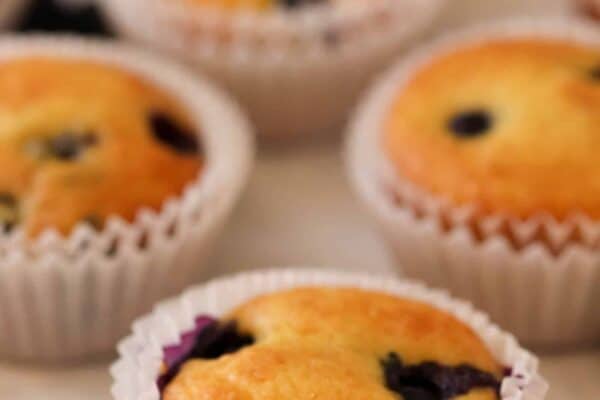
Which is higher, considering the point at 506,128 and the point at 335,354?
Result: the point at 506,128

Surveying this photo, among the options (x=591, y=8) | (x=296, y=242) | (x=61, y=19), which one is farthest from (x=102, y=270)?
(x=591, y=8)

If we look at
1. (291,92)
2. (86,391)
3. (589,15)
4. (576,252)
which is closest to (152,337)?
(86,391)

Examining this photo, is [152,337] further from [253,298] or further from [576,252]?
[576,252]

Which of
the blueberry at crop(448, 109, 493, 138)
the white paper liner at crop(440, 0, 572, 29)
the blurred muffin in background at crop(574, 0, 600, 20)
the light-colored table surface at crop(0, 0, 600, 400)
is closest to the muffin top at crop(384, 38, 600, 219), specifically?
the blueberry at crop(448, 109, 493, 138)

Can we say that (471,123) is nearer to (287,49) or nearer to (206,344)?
(287,49)

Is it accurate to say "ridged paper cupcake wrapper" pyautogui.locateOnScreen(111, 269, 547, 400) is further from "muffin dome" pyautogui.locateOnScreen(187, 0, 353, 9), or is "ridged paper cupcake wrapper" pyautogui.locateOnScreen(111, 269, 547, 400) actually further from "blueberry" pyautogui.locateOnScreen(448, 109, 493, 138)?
"muffin dome" pyautogui.locateOnScreen(187, 0, 353, 9)

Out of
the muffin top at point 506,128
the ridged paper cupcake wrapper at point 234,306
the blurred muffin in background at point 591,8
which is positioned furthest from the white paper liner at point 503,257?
the blurred muffin in background at point 591,8

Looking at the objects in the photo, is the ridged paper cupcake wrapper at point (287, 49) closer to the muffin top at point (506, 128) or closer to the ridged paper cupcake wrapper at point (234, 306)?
the muffin top at point (506, 128)
